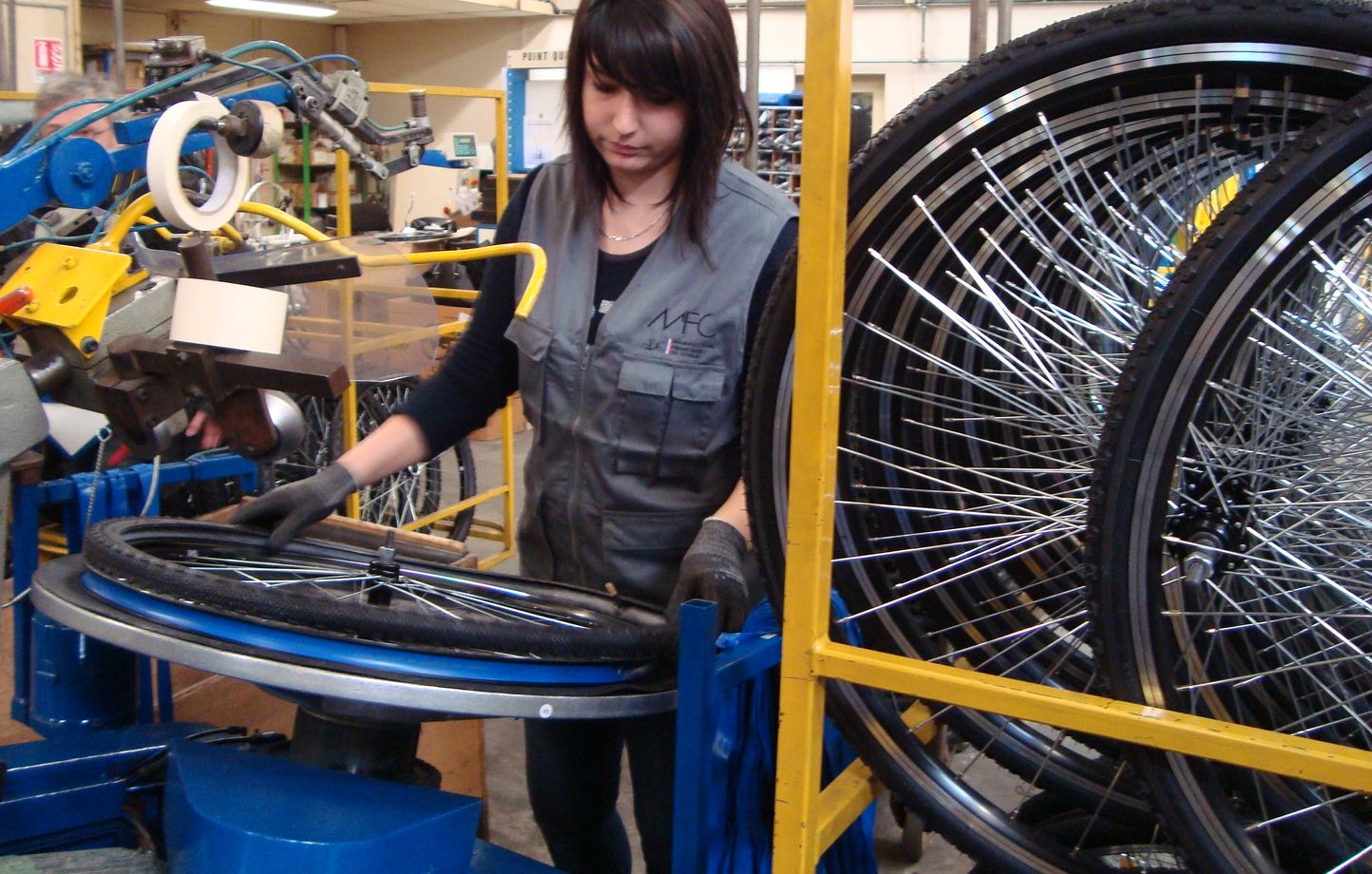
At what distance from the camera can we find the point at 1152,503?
2.77 ft

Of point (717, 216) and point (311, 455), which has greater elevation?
point (717, 216)

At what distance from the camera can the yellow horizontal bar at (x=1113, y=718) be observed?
74cm

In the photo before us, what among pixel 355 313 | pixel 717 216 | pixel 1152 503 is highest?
pixel 717 216

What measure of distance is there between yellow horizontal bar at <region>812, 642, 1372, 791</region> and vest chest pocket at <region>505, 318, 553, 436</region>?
0.56m

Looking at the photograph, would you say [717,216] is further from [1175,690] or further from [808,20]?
[1175,690]

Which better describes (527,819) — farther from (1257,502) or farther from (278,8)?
(278,8)

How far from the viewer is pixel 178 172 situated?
3.53 feet

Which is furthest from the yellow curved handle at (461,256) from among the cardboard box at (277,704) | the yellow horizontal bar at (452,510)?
the yellow horizontal bar at (452,510)

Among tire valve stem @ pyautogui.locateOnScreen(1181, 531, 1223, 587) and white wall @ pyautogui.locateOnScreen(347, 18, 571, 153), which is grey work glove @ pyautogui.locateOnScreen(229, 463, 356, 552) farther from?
white wall @ pyautogui.locateOnScreen(347, 18, 571, 153)

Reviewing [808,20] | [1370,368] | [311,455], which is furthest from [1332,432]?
[311,455]

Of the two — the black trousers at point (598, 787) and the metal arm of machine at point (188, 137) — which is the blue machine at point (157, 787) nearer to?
the black trousers at point (598, 787)

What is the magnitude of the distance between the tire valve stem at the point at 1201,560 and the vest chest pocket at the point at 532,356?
712mm

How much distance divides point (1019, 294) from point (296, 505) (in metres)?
0.81

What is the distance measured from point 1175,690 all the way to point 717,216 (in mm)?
712
